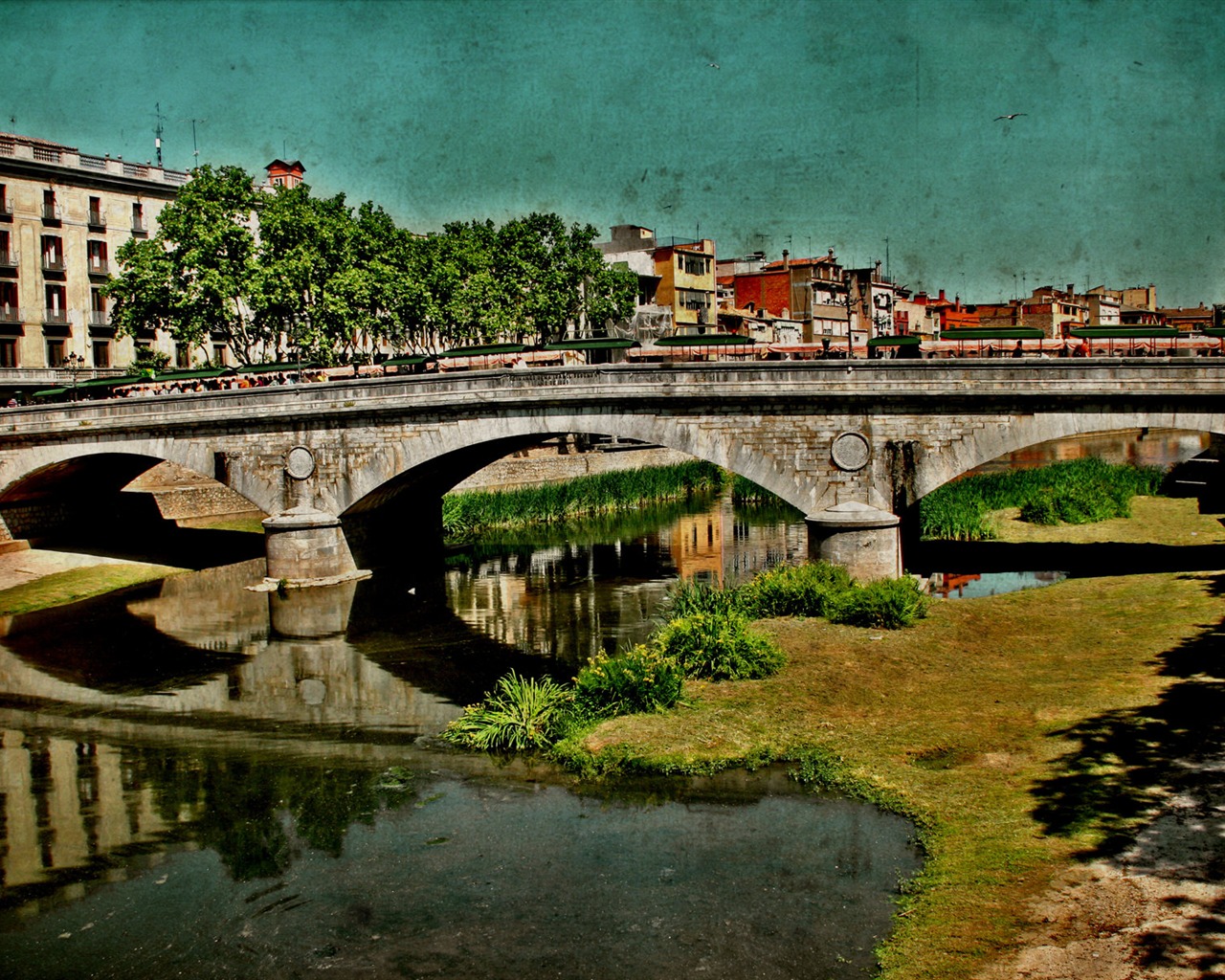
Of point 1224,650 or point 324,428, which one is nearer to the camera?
point 1224,650

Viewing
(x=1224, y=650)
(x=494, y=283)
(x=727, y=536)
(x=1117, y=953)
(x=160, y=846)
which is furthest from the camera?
(x=494, y=283)

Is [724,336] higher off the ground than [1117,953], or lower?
higher

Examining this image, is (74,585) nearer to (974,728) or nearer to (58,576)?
(58,576)

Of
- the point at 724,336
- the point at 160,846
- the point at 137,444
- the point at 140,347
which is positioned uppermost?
the point at 140,347

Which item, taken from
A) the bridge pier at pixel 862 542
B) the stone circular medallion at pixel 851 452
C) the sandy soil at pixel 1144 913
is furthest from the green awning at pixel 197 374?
the sandy soil at pixel 1144 913

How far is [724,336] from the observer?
3722 centimetres

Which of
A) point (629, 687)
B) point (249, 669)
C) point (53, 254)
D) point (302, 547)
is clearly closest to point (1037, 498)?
point (629, 687)

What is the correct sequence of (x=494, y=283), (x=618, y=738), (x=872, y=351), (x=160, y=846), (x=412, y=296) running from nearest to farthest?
(x=160, y=846)
(x=618, y=738)
(x=872, y=351)
(x=412, y=296)
(x=494, y=283)

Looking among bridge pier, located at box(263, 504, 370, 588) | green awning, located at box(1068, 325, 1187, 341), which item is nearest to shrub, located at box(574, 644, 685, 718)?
green awning, located at box(1068, 325, 1187, 341)

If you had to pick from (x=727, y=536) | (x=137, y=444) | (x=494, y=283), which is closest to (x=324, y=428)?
(x=137, y=444)

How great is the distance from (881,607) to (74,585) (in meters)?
29.5

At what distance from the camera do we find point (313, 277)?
174ft

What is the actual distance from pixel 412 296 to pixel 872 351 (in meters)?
31.2

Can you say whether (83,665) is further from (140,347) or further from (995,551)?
(140,347)
